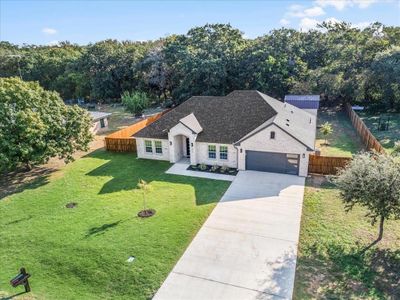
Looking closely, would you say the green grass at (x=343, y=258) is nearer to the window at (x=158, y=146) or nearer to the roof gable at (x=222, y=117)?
the roof gable at (x=222, y=117)

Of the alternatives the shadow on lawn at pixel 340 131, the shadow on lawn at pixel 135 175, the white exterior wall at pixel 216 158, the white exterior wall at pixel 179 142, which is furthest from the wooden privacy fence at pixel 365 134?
the white exterior wall at pixel 179 142

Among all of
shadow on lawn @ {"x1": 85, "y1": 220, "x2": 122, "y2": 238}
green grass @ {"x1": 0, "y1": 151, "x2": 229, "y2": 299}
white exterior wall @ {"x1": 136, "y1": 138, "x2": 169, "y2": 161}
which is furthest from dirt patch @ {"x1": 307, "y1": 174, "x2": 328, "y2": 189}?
shadow on lawn @ {"x1": 85, "y1": 220, "x2": 122, "y2": 238}

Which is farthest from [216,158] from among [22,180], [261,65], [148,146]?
[261,65]

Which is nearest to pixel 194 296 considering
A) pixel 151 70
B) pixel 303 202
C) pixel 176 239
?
pixel 176 239

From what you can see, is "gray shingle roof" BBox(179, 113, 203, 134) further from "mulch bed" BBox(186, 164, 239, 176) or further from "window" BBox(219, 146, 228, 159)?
"mulch bed" BBox(186, 164, 239, 176)

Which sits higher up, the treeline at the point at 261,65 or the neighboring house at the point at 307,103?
the treeline at the point at 261,65

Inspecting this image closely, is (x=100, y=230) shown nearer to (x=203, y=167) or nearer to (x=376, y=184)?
(x=203, y=167)
